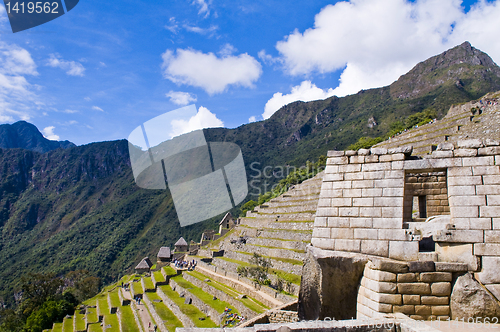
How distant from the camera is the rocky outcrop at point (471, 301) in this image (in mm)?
4039

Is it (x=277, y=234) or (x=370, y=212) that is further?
(x=277, y=234)

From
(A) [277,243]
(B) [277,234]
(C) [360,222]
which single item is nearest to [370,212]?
(C) [360,222]

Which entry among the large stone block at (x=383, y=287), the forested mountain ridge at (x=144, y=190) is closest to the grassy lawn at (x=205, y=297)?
the large stone block at (x=383, y=287)

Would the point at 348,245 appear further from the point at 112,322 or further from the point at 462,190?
the point at 112,322

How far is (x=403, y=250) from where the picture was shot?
462cm

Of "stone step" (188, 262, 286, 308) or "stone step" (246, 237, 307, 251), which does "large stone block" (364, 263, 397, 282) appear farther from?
"stone step" (246, 237, 307, 251)

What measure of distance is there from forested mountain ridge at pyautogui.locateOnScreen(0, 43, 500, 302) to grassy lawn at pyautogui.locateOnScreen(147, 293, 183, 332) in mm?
51531

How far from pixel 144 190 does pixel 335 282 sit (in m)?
126

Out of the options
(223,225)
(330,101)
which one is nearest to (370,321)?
(223,225)

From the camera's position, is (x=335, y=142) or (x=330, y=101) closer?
(x=335, y=142)

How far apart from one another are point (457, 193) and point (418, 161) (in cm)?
75

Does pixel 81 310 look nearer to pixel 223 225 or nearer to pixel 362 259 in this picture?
pixel 223 225

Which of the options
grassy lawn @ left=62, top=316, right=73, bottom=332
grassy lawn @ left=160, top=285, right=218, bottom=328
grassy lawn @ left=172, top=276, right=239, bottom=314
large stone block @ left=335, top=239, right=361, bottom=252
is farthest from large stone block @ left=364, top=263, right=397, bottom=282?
grassy lawn @ left=62, top=316, right=73, bottom=332

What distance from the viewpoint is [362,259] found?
477cm
